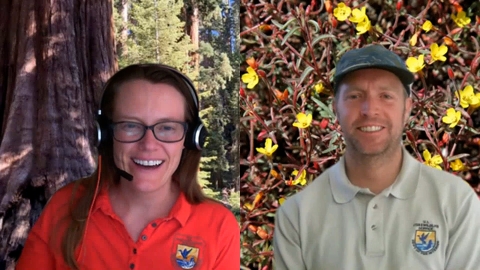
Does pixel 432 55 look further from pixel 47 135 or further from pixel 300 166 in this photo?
pixel 47 135

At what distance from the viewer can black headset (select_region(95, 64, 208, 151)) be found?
1749 millimetres

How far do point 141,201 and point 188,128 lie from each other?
0.87ft

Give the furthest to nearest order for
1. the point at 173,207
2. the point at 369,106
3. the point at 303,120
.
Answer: the point at 303,120 → the point at 173,207 → the point at 369,106

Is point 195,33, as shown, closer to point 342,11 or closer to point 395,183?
point 342,11

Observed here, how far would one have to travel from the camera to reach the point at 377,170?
1752mm

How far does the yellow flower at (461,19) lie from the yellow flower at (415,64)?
17 centimetres

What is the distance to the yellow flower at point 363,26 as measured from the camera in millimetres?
1870

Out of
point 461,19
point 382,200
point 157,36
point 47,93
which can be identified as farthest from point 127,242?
point 461,19

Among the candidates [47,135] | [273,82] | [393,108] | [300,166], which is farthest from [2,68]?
[393,108]

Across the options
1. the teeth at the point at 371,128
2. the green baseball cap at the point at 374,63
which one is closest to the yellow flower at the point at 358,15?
the green baseball cap at the point at 374,63

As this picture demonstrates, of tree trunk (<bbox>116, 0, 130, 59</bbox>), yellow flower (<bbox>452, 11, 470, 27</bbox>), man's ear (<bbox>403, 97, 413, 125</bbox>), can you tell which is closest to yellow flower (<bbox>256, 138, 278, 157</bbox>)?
man's ear (<bbox>403, 97, 413, 125</bbox>)

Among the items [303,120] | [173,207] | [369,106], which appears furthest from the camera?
[303,120]

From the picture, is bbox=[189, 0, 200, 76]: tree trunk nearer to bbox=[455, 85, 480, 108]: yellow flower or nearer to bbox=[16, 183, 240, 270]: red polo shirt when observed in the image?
bbox=[16, 183, 240, 270]: red polo shirt

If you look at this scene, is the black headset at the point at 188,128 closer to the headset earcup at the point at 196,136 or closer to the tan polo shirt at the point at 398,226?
the headset earcup at the point at 196,136
